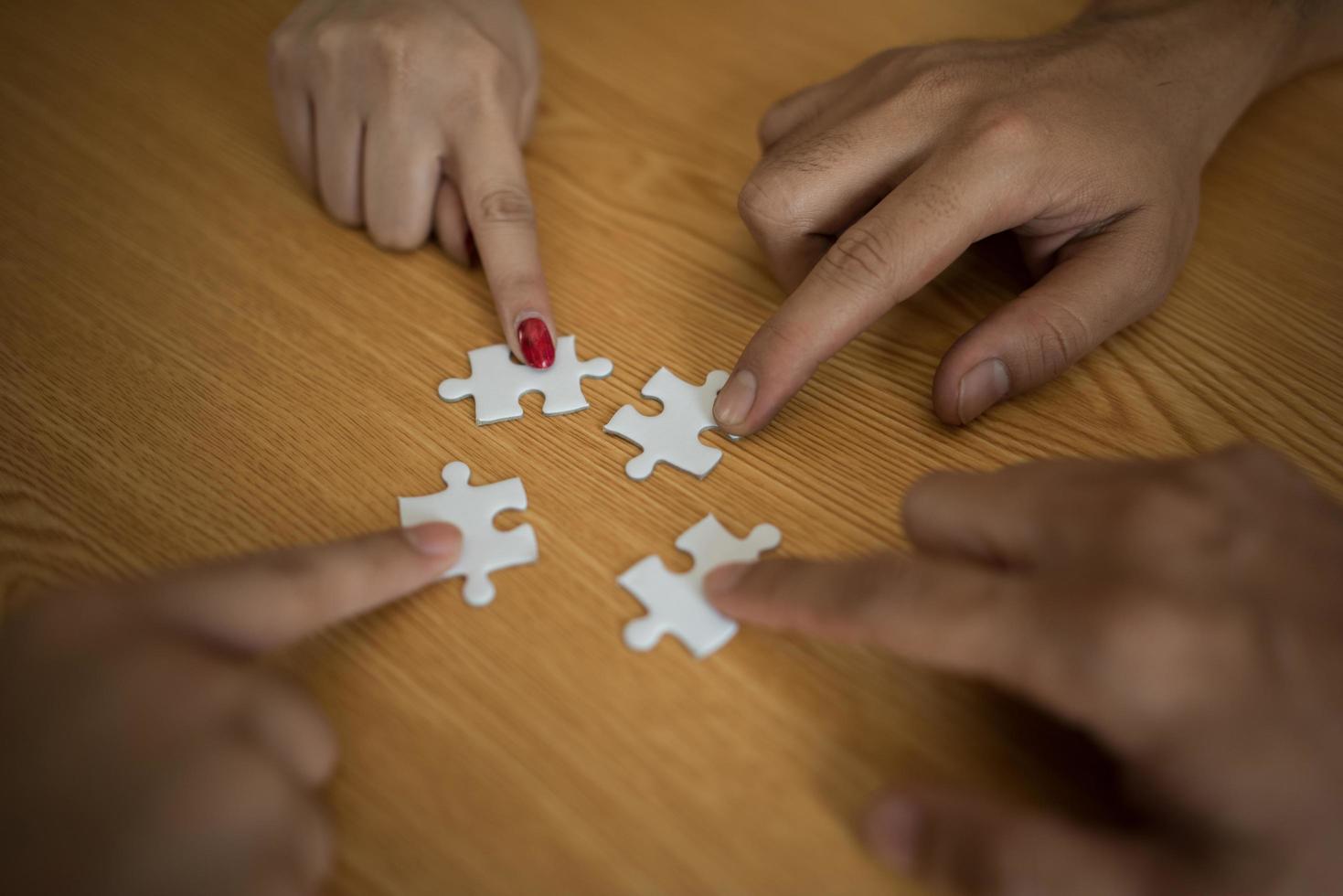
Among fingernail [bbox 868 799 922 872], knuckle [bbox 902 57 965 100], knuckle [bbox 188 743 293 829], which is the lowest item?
fingernail [bbox 868 799 922 872]

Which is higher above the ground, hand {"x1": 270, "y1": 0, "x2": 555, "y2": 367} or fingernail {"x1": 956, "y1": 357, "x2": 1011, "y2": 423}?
hand {"x1": 270, "y1": 0, "x2": 555, "y2": 367}

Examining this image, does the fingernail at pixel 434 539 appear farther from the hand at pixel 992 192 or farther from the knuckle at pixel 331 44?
the knuckle at pixel 331 44

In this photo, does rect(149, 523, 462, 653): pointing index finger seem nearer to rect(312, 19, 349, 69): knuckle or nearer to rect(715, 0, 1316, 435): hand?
rect(715, 0, 1316, 435): hand

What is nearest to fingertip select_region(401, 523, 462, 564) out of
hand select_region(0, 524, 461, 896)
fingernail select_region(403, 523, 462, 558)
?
fingernail select_region(403, 523, 462, 558)

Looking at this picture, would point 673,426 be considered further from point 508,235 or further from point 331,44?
point 331,44

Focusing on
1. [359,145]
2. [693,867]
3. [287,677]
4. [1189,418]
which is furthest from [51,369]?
[1189,418]

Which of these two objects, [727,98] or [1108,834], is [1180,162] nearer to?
[727,98]

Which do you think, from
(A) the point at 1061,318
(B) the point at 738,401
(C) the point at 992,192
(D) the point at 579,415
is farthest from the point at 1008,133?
(D) the point at 579,415
